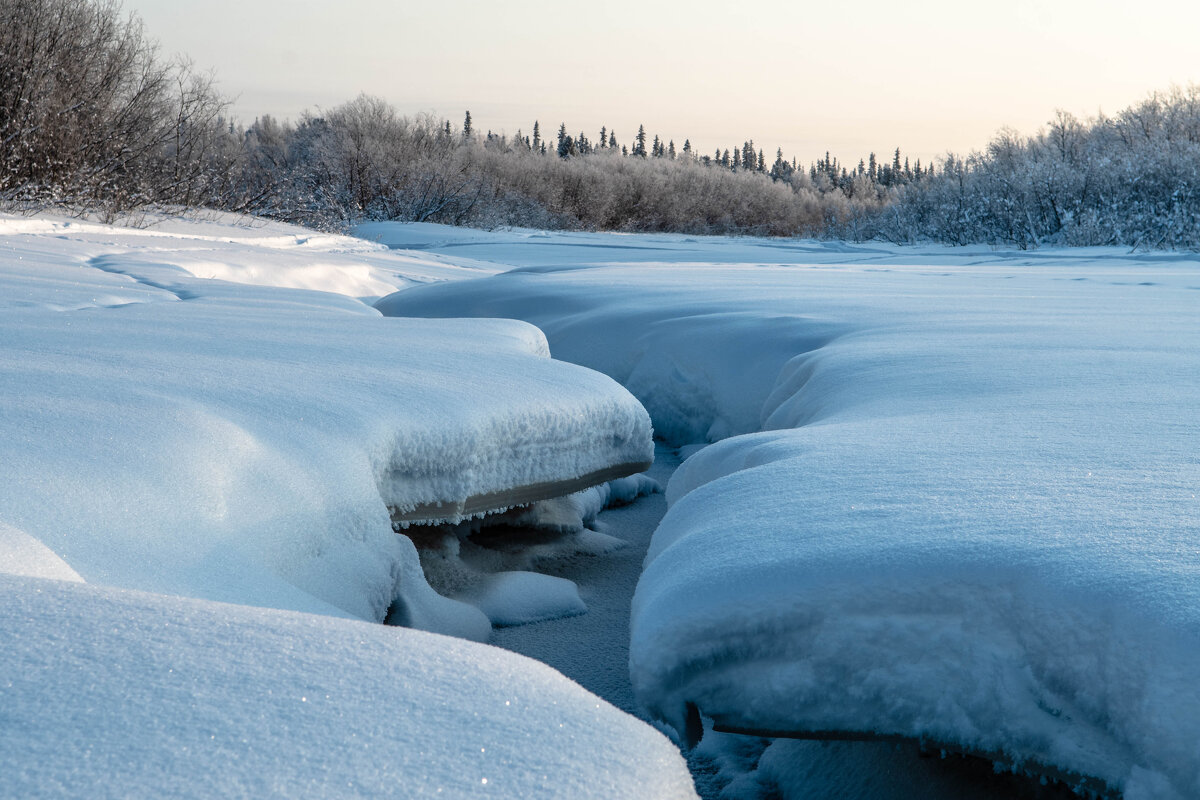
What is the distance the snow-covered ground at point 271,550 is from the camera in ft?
1.78

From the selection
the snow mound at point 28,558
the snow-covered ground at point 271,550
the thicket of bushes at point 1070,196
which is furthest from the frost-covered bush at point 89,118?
the thicket of bushes at point 1070,196

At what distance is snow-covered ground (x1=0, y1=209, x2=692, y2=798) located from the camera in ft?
1.78

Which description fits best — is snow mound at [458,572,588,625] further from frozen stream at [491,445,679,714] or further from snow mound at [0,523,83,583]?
snow mound at [0,523,83,583]

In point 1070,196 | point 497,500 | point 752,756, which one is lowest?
point 752,756

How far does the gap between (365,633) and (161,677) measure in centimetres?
16

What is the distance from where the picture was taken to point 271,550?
1.19m

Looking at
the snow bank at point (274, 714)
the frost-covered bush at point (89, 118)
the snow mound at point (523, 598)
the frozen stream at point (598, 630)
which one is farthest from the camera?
the frost-covered bush at point (89, 118)

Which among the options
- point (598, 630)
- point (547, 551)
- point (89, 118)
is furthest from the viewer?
point (89, 118)

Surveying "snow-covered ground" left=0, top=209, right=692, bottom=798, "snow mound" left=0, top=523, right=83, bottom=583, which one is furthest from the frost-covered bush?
"snow mound" left=0, top=523, right=83, bottom=583

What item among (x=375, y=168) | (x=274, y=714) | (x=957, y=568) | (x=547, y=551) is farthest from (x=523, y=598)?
(x=375, y=168)

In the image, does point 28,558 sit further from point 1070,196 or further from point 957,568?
point 1070,196

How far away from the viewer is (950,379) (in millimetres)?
1900

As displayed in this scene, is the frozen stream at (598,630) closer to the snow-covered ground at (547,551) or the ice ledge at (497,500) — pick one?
the snow-covered ground at (547,551)

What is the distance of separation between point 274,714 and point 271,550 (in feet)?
2.12
